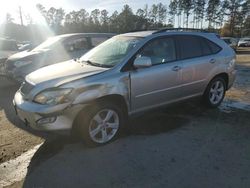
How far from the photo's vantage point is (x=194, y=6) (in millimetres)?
75125

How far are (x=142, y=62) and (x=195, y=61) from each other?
150cm

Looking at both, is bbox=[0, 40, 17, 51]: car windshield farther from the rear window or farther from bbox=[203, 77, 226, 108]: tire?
bbox=[203, 77, 226, 108]: tire

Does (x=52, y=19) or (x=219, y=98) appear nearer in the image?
(x=219, y=98)

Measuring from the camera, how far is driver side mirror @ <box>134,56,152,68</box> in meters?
4.72

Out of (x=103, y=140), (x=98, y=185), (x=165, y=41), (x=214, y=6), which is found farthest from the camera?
(x=214, y=6)

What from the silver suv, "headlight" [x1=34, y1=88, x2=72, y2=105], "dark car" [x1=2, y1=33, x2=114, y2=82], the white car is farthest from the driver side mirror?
the white car

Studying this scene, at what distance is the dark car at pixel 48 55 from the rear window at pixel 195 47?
421 cm

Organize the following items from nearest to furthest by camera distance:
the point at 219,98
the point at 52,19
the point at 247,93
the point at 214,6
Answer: the point at 219,98
the point at 247,93
the point at 214,6
the point at 52,19

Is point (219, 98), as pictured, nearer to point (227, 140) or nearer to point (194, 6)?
point (227, 140)

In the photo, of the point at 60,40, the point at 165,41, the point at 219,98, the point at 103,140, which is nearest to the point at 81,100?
the point at 103,140

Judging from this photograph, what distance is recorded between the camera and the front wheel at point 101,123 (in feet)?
14.4

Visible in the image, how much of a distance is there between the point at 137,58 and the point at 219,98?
2.67 meters

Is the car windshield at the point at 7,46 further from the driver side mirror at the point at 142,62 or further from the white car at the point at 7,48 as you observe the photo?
the driver side mirror at the point at 142,62

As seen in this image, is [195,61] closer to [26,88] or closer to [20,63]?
[26,88]
